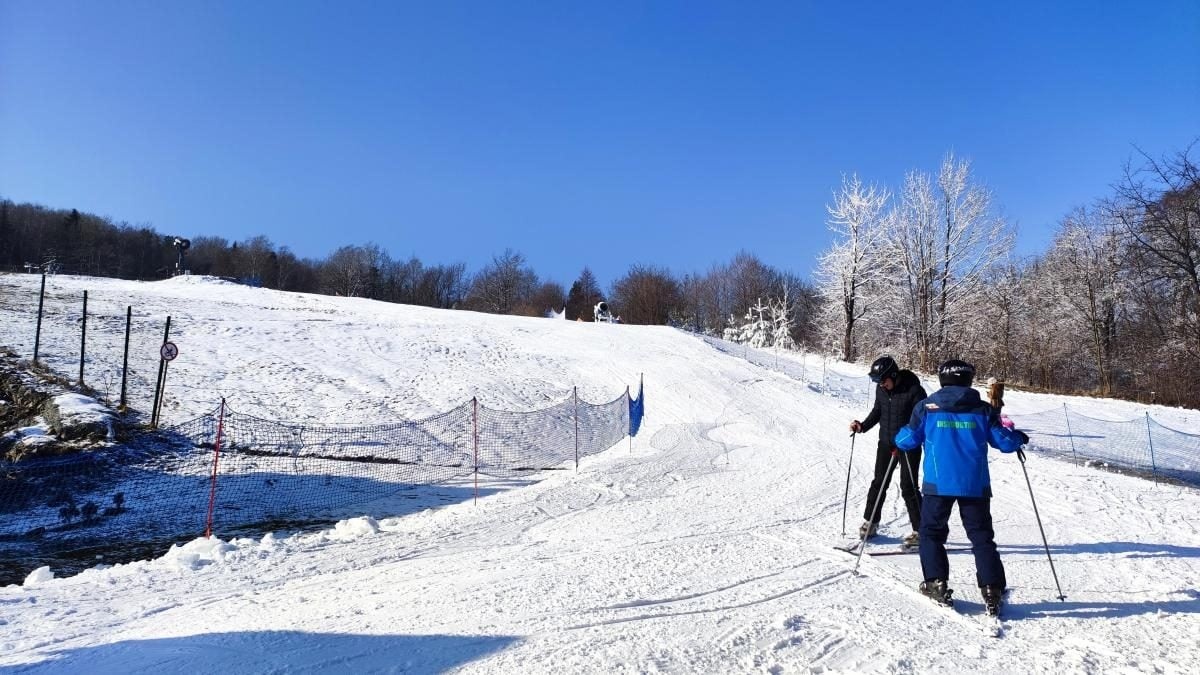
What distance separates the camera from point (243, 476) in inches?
520

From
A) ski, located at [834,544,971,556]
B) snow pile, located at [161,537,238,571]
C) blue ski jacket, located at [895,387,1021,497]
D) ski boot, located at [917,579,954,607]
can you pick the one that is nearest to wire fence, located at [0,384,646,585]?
snow pile, located at [161,537,238,571]

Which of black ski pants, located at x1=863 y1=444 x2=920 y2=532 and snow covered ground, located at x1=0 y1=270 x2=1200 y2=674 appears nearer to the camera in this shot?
snow covered ground, located at x1=0 y1=270 x2=1200 y2=674

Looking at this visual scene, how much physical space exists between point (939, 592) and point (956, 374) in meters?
1.69

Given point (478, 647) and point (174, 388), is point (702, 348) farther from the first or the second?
point (478, 647)

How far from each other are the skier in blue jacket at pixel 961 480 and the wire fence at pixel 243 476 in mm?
8600

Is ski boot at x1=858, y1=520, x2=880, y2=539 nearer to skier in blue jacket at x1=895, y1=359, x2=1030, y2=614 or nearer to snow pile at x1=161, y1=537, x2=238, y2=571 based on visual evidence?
skier in blue jacket at x1=895, y1=359, x2=1030, y2=614

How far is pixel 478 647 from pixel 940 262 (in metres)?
42.2

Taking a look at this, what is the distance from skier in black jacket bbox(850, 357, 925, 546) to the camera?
21.6 feet

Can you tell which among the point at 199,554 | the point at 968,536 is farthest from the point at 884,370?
the point at 199,554

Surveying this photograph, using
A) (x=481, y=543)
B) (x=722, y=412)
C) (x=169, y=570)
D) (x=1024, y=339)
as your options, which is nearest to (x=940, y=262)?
(x=1024, y=339)

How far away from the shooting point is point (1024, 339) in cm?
4344

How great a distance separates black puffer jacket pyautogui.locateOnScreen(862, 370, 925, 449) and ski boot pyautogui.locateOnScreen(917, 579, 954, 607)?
77.4 inches

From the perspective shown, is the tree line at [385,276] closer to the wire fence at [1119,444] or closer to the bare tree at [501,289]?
the bare tree at [501,289]

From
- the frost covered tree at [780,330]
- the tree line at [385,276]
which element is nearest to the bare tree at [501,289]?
the tree line at [385,276]
